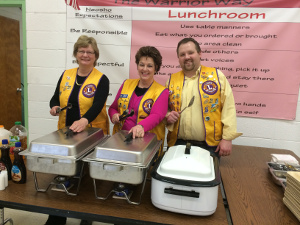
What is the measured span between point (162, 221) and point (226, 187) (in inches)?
18.7

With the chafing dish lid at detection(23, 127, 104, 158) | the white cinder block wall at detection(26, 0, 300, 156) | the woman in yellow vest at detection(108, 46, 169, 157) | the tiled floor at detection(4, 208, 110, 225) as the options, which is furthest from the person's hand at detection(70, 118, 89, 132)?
the white cinder block wall at detection(26, 0, 300, 156)

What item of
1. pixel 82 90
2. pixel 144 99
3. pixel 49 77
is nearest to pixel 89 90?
pixel 82 90

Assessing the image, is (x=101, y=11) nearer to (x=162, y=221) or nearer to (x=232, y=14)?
(x=232, y=14)

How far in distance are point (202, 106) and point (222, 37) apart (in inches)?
36.8

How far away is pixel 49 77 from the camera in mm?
2689

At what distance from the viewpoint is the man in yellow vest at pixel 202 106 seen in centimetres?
166

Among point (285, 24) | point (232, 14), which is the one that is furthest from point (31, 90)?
point (285, 24)

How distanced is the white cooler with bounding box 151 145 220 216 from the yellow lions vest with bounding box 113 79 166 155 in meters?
0.56

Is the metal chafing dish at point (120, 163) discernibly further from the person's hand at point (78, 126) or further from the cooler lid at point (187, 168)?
the person's hand at point (78, 126)

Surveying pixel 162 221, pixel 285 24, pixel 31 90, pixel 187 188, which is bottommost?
pixel 162 221

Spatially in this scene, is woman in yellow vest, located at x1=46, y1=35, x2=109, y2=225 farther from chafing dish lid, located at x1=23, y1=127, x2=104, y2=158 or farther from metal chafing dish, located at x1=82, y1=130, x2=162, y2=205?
metal chafing dish, located at x1=82, y1=130, x2=162, y2=205

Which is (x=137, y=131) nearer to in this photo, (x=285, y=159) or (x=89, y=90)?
(x=89, y=90)

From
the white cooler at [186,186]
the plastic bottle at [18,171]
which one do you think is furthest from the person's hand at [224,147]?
the plastic bottle at [18,171]

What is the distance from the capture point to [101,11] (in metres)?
2.43
